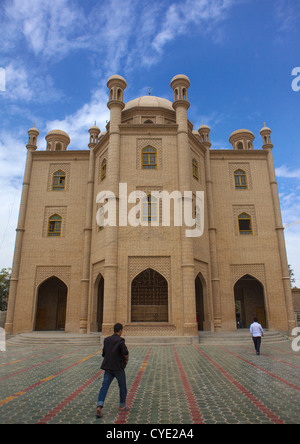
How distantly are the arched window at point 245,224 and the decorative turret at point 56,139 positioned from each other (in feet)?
42.0

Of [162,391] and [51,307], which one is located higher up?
[51,307]

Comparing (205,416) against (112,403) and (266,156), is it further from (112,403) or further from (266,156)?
(266,156)

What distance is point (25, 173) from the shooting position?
19047mm

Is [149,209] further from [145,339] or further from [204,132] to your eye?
[204,132]

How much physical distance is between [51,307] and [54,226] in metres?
5.12

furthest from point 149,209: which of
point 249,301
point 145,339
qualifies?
point 249,301

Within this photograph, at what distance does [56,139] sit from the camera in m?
21.5

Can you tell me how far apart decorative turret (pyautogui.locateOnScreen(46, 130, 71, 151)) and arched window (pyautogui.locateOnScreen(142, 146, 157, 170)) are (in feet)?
25.3

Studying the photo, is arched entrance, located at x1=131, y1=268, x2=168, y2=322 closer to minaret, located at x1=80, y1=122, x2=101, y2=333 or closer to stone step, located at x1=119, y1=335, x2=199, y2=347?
stone step, located at x1=119, y1=335, x2=199, y2=347

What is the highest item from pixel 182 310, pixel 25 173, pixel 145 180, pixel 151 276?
pixel 25 173

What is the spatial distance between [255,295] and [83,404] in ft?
57.3

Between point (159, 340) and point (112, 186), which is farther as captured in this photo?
point (112, 186)

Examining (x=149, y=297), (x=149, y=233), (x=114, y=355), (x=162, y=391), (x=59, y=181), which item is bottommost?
(x=162, y=391)
